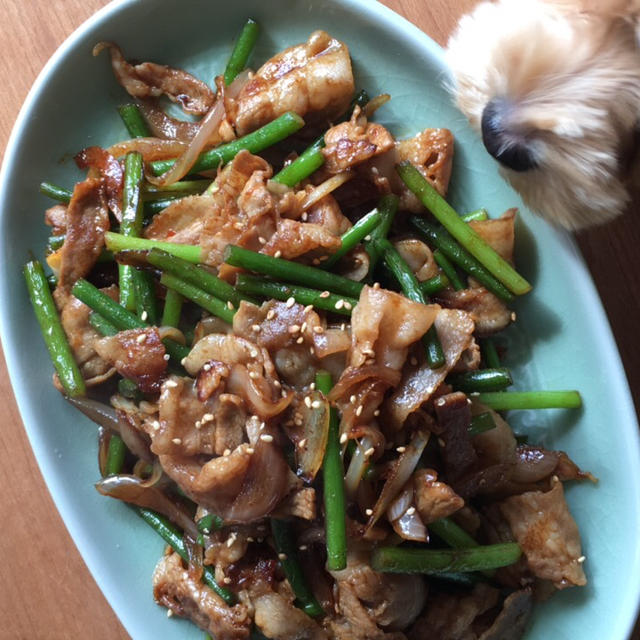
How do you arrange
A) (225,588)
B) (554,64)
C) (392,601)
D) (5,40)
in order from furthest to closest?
1. (5,40)
2. (225,588)
3. (392,601)
4. (554,64)

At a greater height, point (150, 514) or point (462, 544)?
point (150, 514)

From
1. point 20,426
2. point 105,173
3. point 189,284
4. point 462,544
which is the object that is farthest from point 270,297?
point 20,426

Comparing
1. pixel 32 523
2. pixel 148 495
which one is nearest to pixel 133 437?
pixel 148 495

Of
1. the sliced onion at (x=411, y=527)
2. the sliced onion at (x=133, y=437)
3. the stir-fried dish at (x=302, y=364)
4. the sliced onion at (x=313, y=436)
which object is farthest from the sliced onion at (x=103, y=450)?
the sliced onion at (x=411, y=527)

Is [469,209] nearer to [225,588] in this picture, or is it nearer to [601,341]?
[601,341]

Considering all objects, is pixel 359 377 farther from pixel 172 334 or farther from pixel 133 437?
pixel 133 437

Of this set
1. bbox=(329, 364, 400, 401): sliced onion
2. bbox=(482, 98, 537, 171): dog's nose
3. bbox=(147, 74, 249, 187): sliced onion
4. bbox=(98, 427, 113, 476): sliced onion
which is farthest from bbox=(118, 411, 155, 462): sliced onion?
bbox=(482, 98, 537, 171): dog's nose

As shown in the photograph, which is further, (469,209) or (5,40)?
(5,40)
